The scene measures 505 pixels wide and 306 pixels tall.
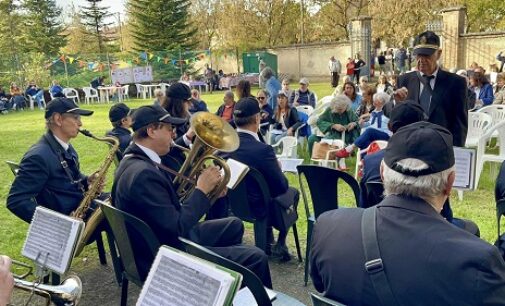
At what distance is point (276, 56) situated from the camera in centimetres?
3173

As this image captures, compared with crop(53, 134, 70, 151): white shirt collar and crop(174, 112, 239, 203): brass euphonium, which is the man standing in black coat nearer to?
crop(174, 112, 239, 203): brass euphonium

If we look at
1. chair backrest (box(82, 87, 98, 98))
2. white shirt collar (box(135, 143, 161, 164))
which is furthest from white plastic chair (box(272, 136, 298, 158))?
chair backrest (box(82, 87, 98, 98))

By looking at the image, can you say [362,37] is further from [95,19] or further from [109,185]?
[95,19]

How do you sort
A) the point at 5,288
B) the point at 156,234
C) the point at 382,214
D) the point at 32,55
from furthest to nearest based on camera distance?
the point at 32,55, the point at 156,234, the point at 5,288, the point at 382,214

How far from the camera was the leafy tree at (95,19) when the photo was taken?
45.0 metres

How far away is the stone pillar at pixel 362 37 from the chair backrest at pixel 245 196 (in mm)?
21091

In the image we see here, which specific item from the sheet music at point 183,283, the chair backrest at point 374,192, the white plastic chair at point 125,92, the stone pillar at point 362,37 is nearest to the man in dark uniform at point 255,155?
the chair backrest at point 374,192

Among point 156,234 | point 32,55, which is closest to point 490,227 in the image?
point 156,234

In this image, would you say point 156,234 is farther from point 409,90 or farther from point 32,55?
point 32,55

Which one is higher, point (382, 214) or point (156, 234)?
point (382, 214)

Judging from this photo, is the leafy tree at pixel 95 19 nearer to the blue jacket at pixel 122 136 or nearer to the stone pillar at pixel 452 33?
the stone pillar at pixel 452 33

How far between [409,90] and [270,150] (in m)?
1.72

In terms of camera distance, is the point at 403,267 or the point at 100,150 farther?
the point at 100,150

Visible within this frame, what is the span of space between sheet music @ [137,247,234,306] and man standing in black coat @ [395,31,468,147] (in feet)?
11.5
